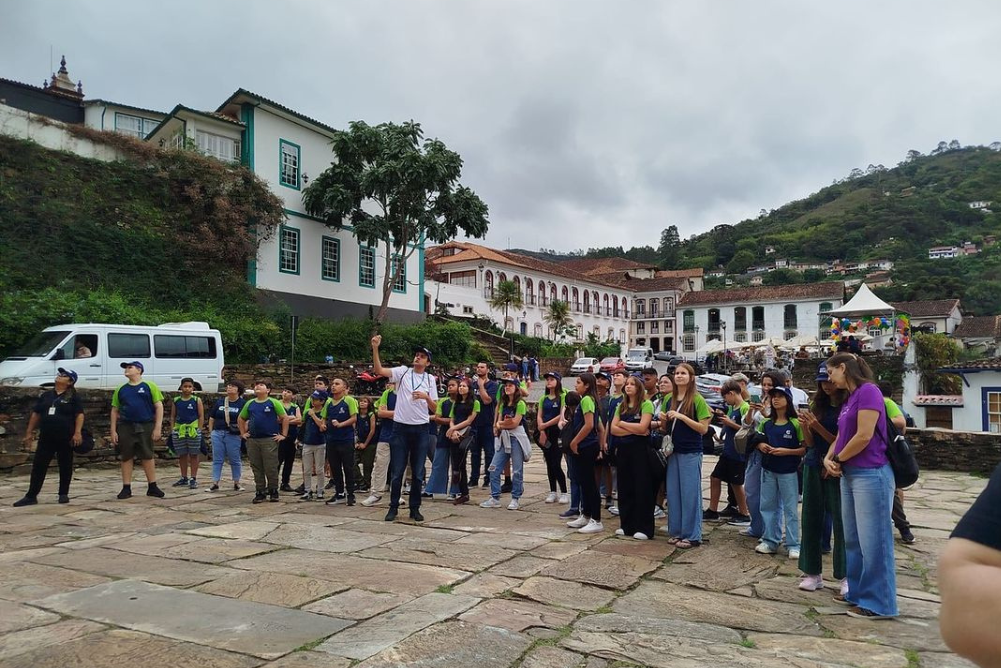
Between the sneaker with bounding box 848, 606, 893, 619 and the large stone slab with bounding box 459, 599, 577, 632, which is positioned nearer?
the large stone slab with bounding box 459, 599, 577, 632

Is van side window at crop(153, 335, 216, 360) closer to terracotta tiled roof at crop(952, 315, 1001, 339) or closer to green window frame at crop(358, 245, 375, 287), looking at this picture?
green window frame at crop(358, 245, 375, 287)

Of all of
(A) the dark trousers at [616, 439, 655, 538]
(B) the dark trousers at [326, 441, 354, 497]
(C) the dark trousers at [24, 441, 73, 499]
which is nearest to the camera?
(A) the dark trousers at [616, 439, 655, 538]

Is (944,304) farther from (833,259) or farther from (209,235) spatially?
(209,235)

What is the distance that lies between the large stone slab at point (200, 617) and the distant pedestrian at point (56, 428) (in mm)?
4199

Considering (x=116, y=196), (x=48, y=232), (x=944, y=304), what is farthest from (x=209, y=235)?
(x=944, y=304)

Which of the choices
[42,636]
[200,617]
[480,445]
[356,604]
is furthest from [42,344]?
[356,604]

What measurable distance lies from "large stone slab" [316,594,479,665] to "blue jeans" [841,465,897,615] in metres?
2.59

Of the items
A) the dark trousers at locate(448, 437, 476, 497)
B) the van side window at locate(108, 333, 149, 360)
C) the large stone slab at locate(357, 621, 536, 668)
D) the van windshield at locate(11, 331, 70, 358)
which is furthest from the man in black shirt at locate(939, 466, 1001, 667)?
the van side window at locate(108, 333, 149, 360)

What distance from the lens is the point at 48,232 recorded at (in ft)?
62.4

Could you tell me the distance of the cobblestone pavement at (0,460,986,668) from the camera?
366 centimetres

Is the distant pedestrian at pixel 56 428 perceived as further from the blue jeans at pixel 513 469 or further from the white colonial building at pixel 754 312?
the white colonial building at pixel 754 312

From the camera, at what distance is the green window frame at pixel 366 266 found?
29062mm

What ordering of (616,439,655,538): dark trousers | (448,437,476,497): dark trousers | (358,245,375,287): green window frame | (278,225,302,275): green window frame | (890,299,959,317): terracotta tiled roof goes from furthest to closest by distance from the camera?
(890,299,959,317): terracotta tiled roof
(358,245,375,287): green window frame
(278,225,302,275): green window frame
(448,437,476,497): dark trousers
(616,439,655,538): dark trousers

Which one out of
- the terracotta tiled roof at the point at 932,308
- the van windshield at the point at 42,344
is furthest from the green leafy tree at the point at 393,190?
the terracotta tiled roof at the point at 932,308
